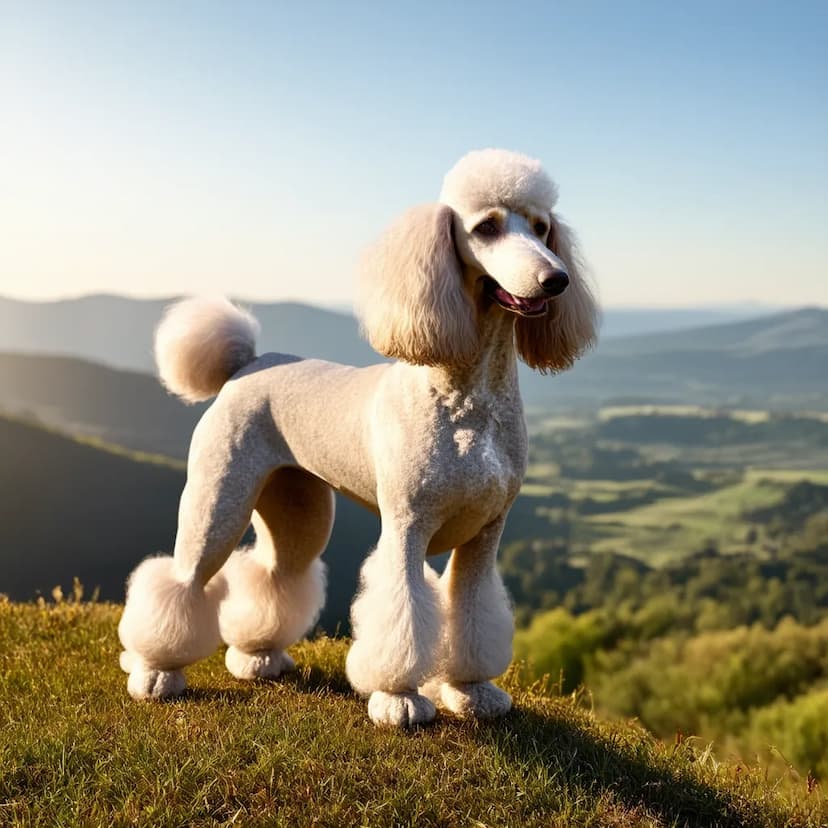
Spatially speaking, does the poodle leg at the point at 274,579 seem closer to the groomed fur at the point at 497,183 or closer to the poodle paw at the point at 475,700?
the poodle paw at the point at 475,700

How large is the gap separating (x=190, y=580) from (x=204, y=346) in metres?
1.12

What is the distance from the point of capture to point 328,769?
326 centimetres

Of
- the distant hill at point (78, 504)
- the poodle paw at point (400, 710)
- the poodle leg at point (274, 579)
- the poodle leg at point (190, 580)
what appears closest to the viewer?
the poodle paw at point (400, 710)

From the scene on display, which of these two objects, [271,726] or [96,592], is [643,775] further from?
[96,592]

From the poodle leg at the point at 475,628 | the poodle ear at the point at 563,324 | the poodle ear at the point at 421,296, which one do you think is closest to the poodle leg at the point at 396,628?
the poodle leg at the point at 475,628

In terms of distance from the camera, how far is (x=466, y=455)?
344 centimetres

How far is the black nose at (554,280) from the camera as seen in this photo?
3031 millimetres

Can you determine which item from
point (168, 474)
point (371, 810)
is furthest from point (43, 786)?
point (168, 474)

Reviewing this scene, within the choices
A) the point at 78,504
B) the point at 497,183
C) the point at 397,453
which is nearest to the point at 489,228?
the point at 497,183

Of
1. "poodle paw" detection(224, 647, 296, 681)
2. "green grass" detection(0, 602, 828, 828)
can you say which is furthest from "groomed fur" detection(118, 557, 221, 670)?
"poodle paw" detection(224, 647, 296, 681)

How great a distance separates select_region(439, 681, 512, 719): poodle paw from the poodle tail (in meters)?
1.82

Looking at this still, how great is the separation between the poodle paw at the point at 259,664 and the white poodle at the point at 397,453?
0.03ft

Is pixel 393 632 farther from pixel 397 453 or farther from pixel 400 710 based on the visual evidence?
pixel 397 453

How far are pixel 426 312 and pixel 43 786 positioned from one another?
2.17 meters
